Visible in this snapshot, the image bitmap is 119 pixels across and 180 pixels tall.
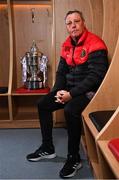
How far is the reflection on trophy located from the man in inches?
27.9

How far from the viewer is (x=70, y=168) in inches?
75.5

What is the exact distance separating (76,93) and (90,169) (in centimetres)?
56

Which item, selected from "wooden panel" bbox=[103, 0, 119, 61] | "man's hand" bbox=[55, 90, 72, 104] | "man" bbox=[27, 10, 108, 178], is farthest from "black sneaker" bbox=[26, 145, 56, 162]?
"wooden panel" bbox=[103, 0, 119, 61]

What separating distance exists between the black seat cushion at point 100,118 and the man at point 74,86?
0.48ft

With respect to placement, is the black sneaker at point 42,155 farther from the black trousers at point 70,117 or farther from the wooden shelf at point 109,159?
the wooden shelf at point 109,159

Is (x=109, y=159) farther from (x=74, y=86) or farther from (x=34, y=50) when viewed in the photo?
(x=34, y=50)

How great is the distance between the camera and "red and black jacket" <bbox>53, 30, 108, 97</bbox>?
2037 millimetres

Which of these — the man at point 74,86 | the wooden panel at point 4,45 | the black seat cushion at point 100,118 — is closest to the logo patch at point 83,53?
the man at point 74,86

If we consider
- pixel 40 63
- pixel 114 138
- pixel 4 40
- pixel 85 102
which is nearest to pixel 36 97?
pixel 40 63

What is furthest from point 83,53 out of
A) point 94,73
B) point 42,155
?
point 42,155

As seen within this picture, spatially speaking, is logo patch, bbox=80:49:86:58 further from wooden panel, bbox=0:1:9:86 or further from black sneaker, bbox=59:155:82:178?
wooden panel, bbox=0:1:9:86

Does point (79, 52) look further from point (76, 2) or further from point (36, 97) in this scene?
point (36, 97)

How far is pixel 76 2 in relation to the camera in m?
2.83

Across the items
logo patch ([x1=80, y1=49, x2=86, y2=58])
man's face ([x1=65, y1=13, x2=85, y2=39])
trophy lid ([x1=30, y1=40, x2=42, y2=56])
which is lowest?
logo patch ([x1=80, y1=49, x2=86, y2=58])
